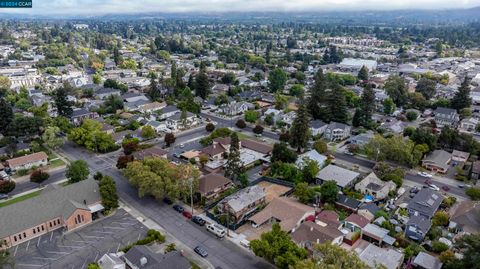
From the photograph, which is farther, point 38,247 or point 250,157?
point 250,157

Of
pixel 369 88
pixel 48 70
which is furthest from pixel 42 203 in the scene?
pixel 48 70

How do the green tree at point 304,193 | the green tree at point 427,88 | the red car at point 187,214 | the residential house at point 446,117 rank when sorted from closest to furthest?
the red car at point 187,214
the green tree at point 304,193
the residential house at point 446,117
the green tree at point 427,88

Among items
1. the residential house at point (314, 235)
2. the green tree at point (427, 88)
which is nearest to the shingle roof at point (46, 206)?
the residential house at point (314, 235)

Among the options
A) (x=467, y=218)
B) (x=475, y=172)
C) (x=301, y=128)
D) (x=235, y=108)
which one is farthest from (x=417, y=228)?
(x=235, y=108)

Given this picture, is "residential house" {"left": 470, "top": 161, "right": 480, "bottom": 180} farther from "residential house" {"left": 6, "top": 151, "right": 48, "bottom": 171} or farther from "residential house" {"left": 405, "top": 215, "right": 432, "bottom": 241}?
"residential house" {"left": 6, "top": 151, "right": 48, "bottom": 171}

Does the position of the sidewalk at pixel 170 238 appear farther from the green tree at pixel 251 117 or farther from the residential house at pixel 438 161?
the residential house at pixel 438 161

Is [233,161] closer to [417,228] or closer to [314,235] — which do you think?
[314,235]

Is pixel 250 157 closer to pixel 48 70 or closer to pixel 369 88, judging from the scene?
pixel 369 88
